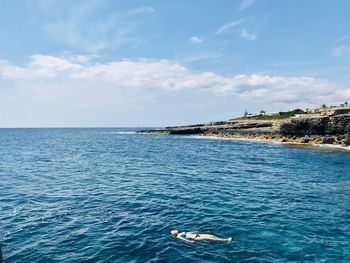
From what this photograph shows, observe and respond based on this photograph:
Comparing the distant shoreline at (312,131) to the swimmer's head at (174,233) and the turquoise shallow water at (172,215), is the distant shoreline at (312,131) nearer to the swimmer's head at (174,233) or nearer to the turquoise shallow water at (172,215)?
the turquoise shallow water at (172,215)

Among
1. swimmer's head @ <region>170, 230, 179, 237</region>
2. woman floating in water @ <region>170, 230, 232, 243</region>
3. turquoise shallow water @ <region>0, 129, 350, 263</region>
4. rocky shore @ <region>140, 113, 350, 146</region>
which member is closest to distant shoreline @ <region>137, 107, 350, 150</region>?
rocky shore @ <region>140, 113, 350, 146</region>

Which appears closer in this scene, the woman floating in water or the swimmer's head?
the woman floating in water

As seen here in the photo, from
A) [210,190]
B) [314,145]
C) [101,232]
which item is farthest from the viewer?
[314,145]

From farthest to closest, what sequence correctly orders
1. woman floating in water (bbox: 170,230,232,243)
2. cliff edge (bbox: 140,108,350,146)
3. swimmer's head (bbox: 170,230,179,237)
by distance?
cliff edge (bbox: 140,108,350,146)
swimmer's head (bbox: 170,230,179,237)
woman floating in water (bbox: 170,230,232,243)

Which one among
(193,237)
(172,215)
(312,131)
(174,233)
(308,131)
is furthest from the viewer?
(308,131)

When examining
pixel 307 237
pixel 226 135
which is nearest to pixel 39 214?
pixel 307 237

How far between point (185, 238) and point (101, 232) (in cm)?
568

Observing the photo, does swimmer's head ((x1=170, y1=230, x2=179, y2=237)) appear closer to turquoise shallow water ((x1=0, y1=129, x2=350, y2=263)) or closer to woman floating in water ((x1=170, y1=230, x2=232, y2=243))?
woman floating in water ((x1=170, y1=230, x2=232, y2=243))

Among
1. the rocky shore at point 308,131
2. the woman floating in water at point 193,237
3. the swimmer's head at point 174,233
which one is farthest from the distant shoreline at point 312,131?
the swimmer's head at point 174,233

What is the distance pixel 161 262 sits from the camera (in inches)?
659

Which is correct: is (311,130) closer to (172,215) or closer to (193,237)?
(172,215)

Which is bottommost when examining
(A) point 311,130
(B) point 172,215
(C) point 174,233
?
(B) point 172,215

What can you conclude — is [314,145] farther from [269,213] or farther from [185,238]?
[185,238]

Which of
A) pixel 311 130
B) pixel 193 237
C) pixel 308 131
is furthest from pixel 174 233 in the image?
pixel 308 131
